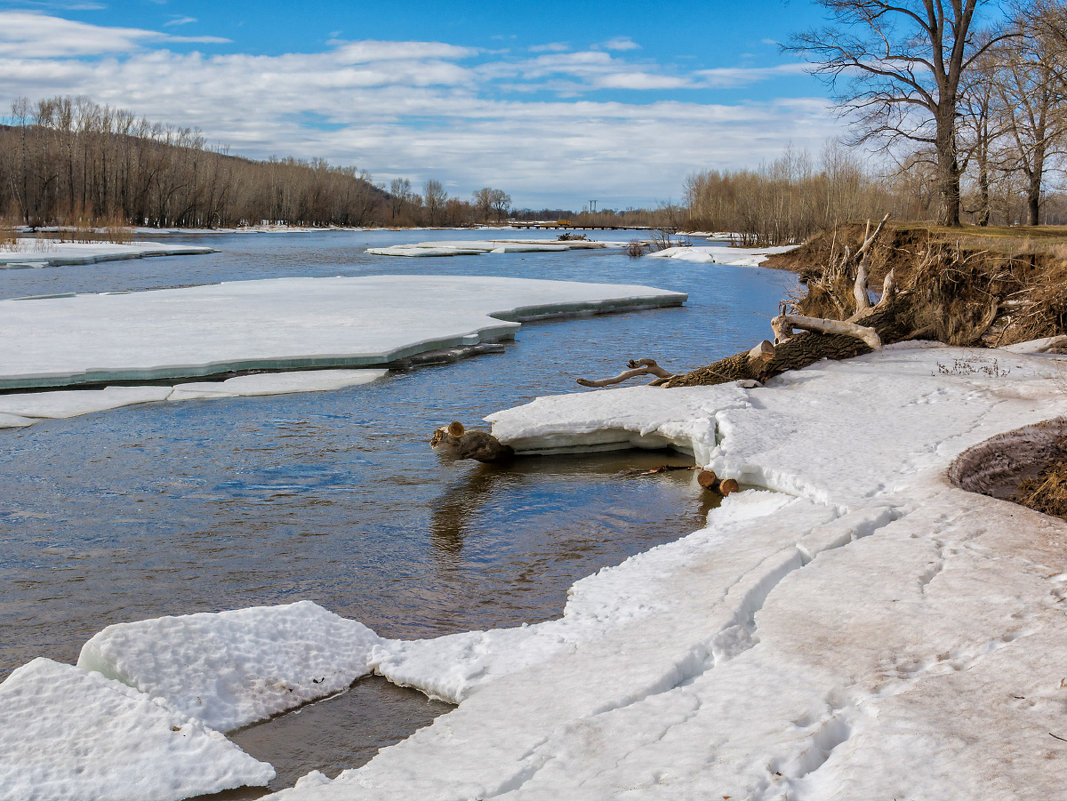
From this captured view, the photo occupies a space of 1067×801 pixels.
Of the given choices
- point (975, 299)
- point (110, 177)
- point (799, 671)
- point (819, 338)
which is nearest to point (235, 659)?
point (799, 671)

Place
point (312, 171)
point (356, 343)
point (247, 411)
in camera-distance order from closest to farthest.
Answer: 1. point (247, 411)
2. point (356, 343)
3. point (312, 171)

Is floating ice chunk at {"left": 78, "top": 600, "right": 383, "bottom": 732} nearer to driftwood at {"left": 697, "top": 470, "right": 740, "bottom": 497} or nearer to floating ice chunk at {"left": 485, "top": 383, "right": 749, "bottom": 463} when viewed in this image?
driftwood at {"left": 697, "top": 470, "right": 740, "bottom": 497}

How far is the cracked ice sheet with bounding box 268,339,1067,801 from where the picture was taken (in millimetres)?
3064

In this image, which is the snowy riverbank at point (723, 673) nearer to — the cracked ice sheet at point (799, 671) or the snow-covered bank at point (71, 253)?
the cracked ice sheet at point (799, 671)

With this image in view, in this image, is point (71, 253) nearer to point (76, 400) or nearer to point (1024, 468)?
point (76, 400)

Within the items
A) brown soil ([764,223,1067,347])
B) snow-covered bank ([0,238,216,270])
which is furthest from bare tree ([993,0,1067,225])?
snow-covered bank ([0,238,216,270])

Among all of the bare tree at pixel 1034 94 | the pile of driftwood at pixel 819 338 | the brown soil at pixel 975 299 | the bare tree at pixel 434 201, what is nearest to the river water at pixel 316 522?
the pile of driftwood at pixel 819 338

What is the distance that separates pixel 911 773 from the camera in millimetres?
2959

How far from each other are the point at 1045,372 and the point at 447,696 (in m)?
9.71

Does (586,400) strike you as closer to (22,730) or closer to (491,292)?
(22,730)

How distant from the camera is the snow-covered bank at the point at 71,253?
106 feet

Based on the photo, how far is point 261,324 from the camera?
1508 centimetres

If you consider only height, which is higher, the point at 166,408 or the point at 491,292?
the point at 491,292

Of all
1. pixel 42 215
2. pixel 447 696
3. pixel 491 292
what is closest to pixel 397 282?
pixel 491 292
